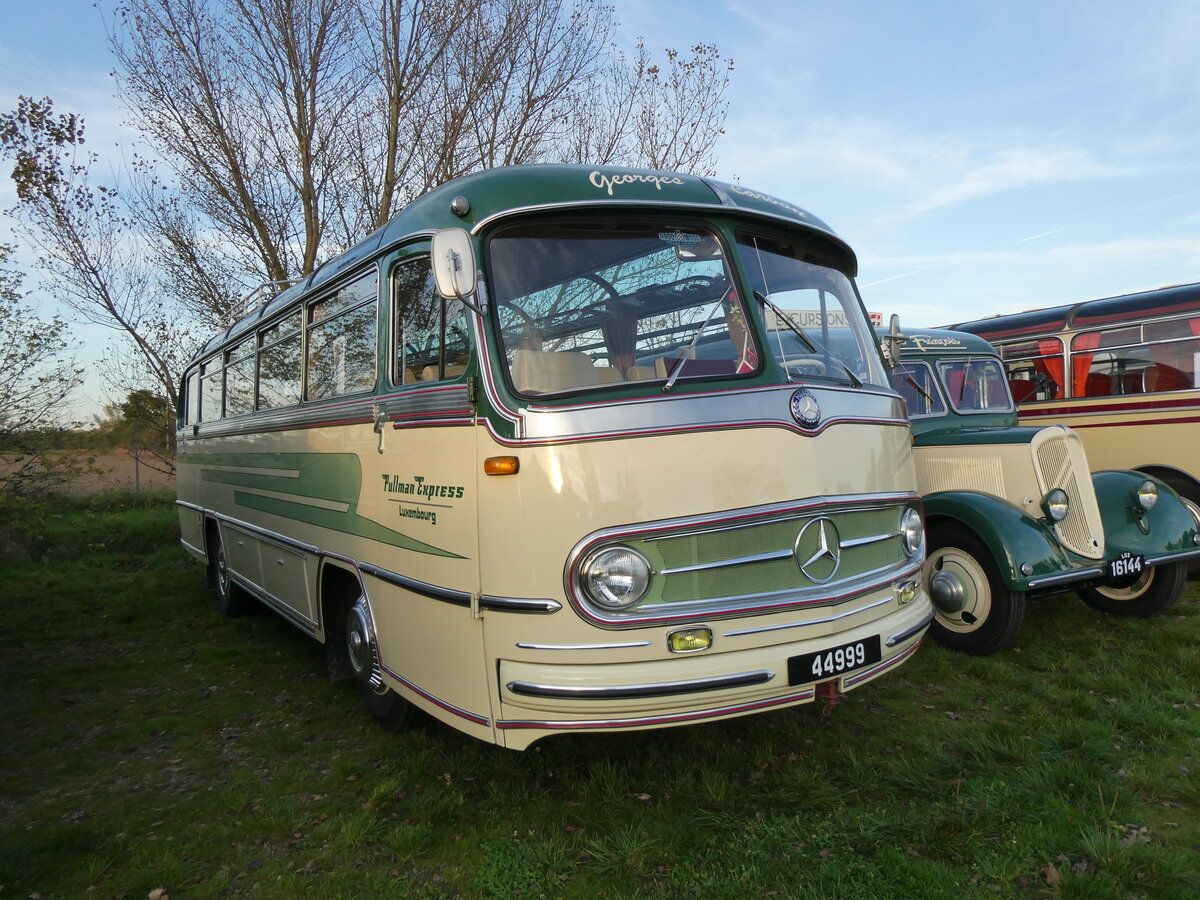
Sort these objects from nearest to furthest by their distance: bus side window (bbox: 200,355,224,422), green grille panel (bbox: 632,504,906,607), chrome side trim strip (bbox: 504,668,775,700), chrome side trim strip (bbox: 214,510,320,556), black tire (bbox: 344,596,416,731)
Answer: chrome side trim strip (bbox: 504,668,775,700) → green grille panel (bbox: 632,504,906,607) → black tire (bbox: 344,596,416,731) → chrome side trim strip (bbox: 214,510,320,556) → bus side window (bbox: 200,355,224,422)

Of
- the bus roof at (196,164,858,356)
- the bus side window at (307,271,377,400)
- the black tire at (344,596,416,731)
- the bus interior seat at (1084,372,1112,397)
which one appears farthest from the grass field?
the bus interior seat at (1084,372,1112,397)

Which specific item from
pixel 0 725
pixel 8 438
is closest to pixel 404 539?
pixel 0 725

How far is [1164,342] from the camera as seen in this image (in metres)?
8.83

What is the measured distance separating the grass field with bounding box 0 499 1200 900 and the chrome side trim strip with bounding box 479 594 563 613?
1.01m

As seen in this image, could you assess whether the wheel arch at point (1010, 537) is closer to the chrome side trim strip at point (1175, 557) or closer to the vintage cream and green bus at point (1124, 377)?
the chrome side trim strip at point (1175, 557)

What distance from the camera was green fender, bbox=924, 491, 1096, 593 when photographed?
523 cm

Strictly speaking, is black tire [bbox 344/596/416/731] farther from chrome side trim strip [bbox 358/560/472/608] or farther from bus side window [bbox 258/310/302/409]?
bus side window [bbox 258/310/302/409]

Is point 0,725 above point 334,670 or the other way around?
the other way around

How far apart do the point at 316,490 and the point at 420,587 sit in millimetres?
1733

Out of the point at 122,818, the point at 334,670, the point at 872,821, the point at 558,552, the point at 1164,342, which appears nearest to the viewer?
the point at 558,552

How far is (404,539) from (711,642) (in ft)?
5.25

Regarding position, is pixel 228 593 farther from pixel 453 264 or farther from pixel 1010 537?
pixel 1010 537

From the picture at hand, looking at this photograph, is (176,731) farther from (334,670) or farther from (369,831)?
(369,831)

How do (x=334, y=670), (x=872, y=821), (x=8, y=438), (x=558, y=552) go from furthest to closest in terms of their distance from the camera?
(x=8, y=438) → (x=334, y=670) → (x=872, y=821) → (x=558, y=552)
